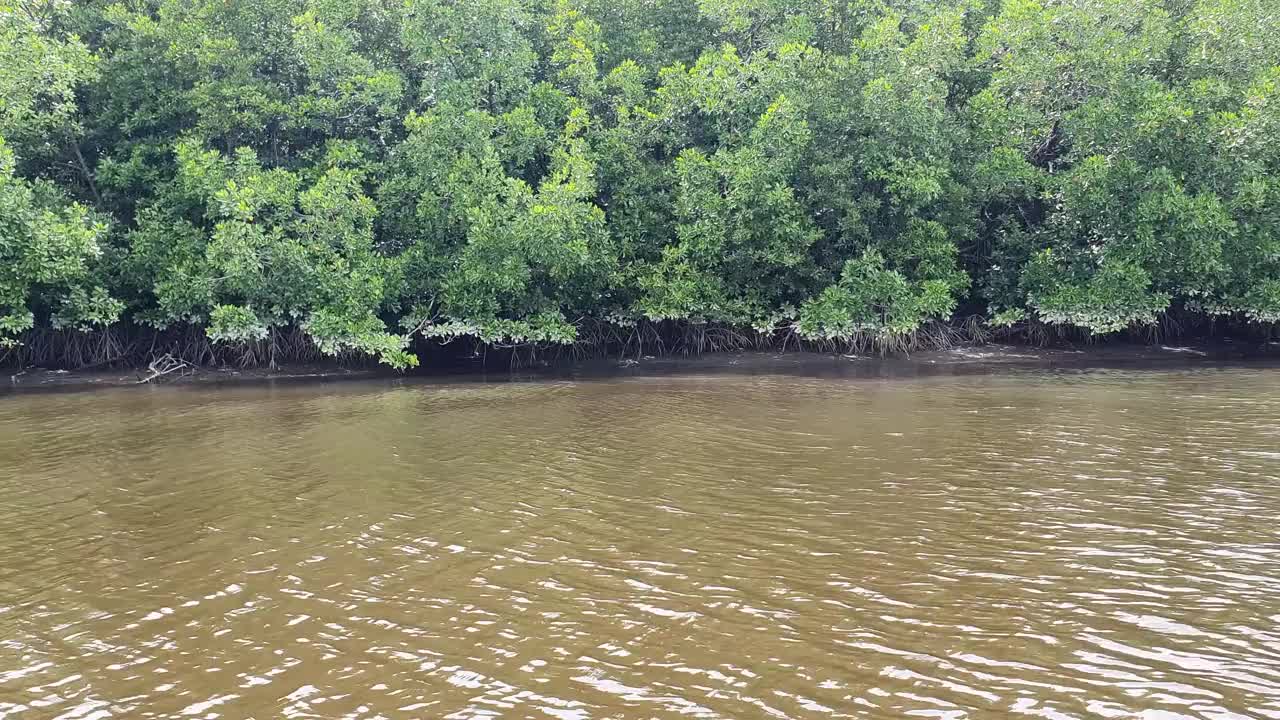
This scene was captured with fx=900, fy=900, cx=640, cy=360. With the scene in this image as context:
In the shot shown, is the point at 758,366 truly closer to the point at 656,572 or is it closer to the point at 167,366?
the point at 167,366

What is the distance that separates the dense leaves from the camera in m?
19.7

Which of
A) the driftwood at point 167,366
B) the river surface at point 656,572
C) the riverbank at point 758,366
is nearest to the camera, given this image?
the river surface at point 656,572

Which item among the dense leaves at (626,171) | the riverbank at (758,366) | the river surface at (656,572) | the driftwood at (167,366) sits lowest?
the river surface at (656,572)

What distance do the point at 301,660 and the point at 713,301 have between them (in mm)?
17476

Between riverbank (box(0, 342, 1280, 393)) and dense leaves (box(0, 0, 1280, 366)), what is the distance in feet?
2.80

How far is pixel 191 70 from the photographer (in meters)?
20.6

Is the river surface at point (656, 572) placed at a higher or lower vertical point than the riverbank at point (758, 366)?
lower

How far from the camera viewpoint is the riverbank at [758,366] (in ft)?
64.4

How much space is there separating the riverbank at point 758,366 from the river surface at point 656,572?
8.02m

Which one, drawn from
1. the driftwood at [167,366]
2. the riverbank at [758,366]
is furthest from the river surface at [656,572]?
the driftwood at [167,366]

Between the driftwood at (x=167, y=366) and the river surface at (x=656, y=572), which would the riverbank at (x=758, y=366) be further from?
the river surface at (x=656, y=572)

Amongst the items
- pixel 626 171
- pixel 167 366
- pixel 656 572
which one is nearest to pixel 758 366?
pixel 626 171

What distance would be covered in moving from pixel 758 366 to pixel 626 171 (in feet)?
19.6

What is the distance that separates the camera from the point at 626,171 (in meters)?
22.6
